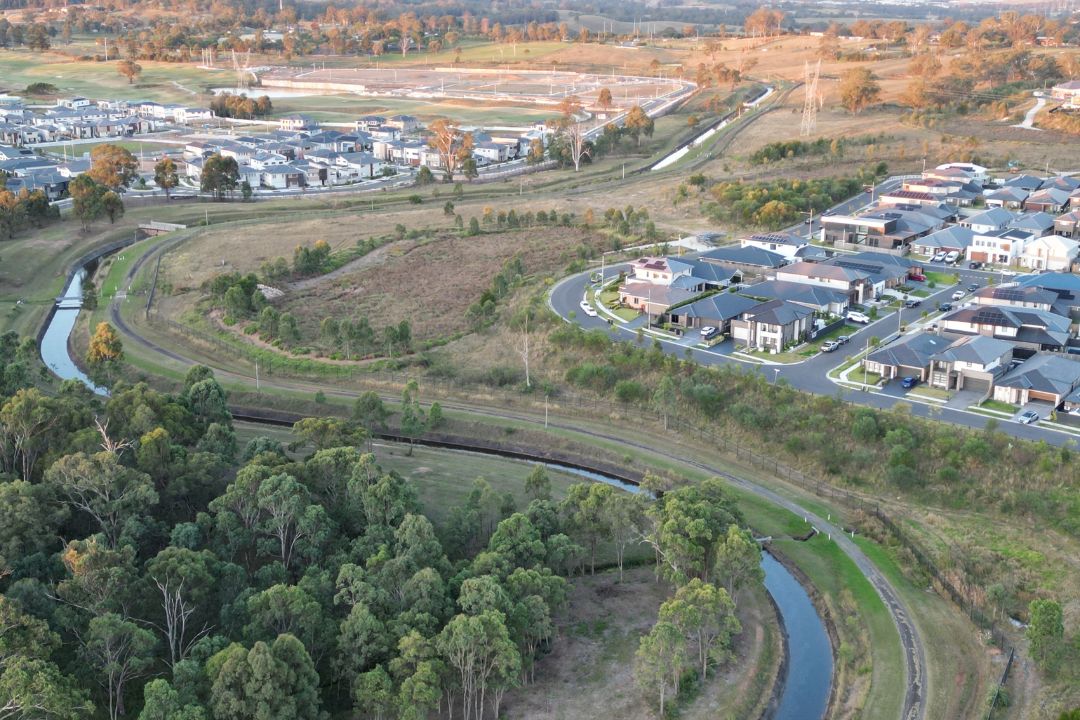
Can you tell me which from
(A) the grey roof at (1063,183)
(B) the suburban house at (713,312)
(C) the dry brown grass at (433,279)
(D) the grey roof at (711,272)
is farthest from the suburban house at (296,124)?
(B) the suburban house at (713,312)

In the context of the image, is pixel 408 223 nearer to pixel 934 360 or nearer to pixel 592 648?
pixel 934 360

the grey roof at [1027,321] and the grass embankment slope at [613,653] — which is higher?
the grey roof at [1027,321]

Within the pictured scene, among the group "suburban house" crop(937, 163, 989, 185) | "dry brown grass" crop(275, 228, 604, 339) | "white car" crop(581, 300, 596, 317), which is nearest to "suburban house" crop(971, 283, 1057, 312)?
"white car" crop(581, 300, 596, 317)

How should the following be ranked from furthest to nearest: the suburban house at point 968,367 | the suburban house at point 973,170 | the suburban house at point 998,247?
the suburban house at point 973,170
the suburban house at point 998,247
the suburban house at point 968,367

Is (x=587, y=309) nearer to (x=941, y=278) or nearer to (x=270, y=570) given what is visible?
(x=941, y=278)

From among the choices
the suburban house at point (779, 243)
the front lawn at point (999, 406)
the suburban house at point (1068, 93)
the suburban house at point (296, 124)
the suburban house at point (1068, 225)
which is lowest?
the front lawn at point (999, 406)

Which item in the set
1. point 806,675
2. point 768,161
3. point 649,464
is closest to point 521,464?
point 649,464

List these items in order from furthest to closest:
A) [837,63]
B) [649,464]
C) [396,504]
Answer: [837,63] → [649,464] → [396,504]

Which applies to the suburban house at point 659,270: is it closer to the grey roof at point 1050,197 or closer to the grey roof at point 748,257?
the grey roof at point 748,257
